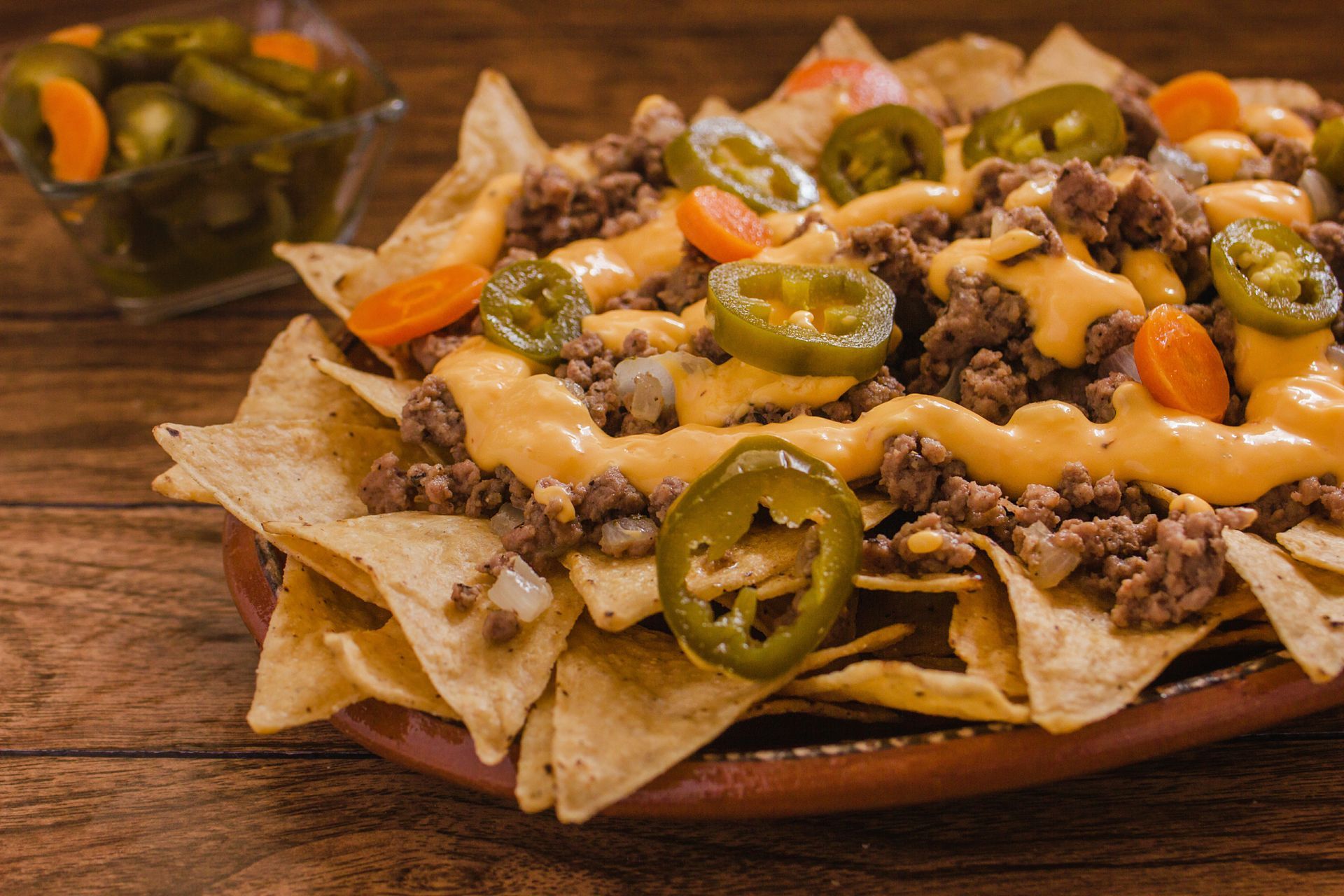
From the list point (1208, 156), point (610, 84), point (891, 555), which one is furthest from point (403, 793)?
point (610, 84)

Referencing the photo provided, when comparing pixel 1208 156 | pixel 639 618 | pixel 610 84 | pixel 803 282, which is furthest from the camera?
pixel 610 84

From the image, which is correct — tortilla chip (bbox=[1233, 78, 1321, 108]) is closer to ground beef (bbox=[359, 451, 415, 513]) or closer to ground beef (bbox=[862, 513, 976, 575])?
ground beef (bbox=[862, 513, 976, 575])

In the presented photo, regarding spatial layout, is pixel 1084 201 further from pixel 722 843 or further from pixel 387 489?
pixel 387 489

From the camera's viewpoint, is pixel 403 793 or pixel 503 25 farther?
pixel 503 25

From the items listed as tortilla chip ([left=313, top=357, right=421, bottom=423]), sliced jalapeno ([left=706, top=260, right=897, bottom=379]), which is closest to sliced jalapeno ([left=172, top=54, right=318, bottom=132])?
tortilla chip ([left=313, top=357, right=421, bottom=423])

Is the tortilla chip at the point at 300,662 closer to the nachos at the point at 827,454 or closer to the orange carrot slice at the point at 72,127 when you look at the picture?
the nachos at the point at 827,454

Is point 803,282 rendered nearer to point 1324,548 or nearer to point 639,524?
point 639,524

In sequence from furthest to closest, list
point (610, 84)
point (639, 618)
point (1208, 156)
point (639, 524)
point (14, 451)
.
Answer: point (610, 84), point (14, 451), point (1208, 156), point (639, 524), point (639, 618)
